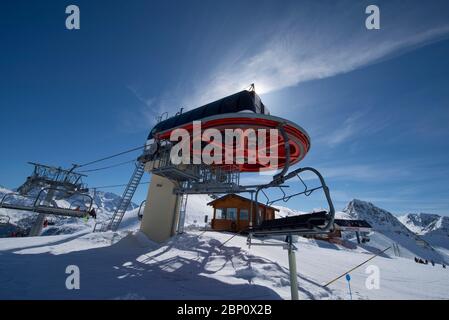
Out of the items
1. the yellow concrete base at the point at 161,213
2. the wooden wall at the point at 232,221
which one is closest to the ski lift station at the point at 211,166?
the yellow concrete base at the point at 161,213

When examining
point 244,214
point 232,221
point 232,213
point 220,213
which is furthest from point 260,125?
point 220,213

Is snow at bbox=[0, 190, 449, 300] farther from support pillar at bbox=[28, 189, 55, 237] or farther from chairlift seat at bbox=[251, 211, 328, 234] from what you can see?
support pillar at bbox=[28, 189, 55, 237]

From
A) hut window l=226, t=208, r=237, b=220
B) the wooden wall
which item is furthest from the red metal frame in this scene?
hut window l=226, t=208, r=237, b=220

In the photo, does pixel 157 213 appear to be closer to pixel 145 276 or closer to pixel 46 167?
pixel 145 276

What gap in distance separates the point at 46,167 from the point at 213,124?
1661 centimetres

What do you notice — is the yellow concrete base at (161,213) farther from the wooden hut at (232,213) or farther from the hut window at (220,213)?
the hut window at (220,213)

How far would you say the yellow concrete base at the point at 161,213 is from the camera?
46.9 feet

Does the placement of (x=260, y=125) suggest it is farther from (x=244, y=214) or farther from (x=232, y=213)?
(x=232, y=213)

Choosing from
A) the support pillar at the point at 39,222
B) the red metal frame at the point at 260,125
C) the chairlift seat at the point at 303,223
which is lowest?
the support pillar at the point at 39,222

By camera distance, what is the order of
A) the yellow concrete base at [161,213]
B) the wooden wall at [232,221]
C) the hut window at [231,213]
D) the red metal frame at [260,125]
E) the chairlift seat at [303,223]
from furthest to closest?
the hut window at [231,213]
the wooden wall at [232,221]
the yellow concrete base at [161,213]
the red metal frame at [260,125]
the chairlift seat at [303,223]

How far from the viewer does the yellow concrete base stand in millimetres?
14281
